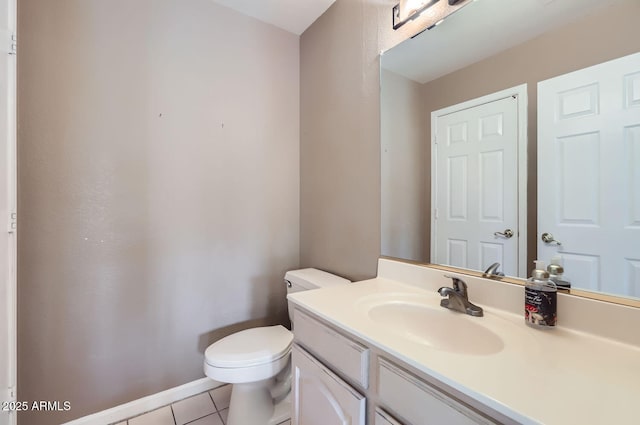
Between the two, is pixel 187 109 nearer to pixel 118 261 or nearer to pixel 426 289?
pixel 118 261

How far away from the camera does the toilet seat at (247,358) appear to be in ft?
4.09

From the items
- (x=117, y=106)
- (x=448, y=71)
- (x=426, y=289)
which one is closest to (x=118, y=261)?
(x=117, y=106)

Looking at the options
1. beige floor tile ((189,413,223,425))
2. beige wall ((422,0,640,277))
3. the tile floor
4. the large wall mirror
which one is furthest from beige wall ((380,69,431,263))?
beige floor tile ((189,413,223,425))

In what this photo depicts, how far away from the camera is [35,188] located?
4.03 ft

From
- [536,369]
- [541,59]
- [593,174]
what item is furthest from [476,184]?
[536,369]

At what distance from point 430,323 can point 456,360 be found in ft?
1.25

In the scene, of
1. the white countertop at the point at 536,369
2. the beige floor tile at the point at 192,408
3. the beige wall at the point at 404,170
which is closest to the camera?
the white countertop at the point at 536,369

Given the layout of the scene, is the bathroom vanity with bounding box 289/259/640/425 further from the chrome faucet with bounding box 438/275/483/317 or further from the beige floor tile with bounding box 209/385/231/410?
the beige floor tile with bounding box 209/385/231/410

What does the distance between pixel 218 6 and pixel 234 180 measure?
1090mm

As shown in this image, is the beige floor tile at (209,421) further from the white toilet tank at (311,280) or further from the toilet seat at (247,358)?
the white toilet tank at (311,280)

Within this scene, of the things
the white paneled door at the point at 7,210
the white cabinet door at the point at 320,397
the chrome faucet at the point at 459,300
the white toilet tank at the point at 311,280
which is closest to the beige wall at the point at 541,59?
the chrome faucet at the point at 459,300

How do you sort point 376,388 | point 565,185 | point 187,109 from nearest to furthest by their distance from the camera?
1. point 376,388
2. point 565,185
3. point 187,109

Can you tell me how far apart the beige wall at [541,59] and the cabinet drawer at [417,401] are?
589 millimetres

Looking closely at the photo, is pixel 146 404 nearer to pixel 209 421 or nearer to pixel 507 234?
pixel 209 421
